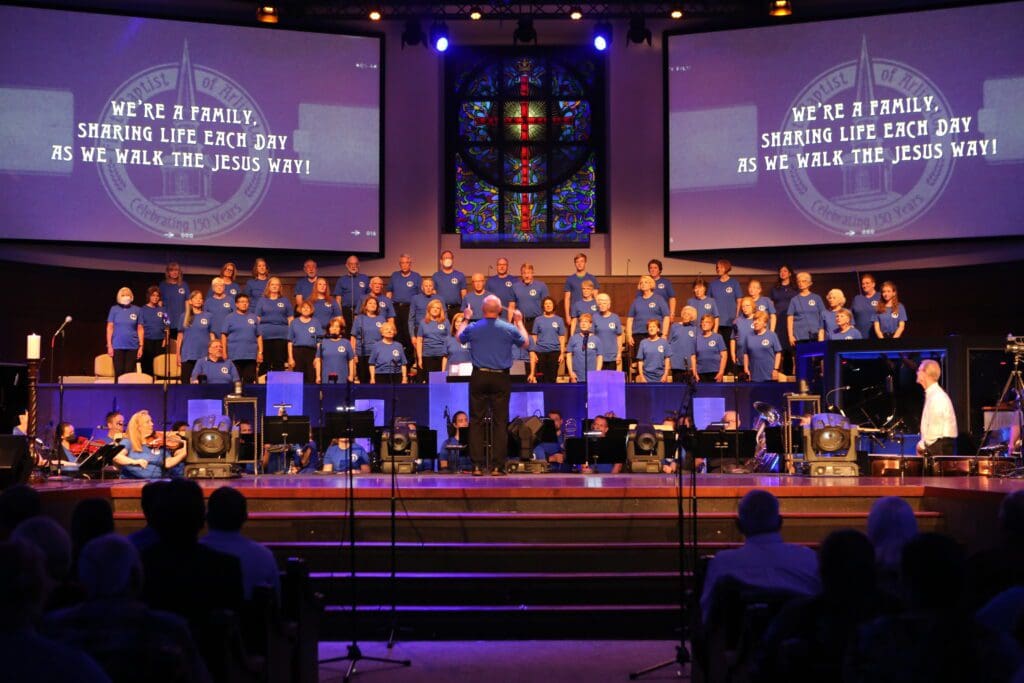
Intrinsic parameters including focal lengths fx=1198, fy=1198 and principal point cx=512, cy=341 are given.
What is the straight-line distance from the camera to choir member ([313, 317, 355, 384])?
15.9 meters

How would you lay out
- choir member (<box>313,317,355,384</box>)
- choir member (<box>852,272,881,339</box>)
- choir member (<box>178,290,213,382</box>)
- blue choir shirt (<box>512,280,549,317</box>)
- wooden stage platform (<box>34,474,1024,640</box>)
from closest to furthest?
wooden stage platform (<box>34,474,1024,640</box>) < choir member (<box>313,317,355,384</box>) < choir member (<box>178,290,213,382</box>) < choir member (<box>852,272,881,339</box>) < blue choir shirt (<box>512,280,549,317</box>)

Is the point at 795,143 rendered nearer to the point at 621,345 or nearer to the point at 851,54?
the point at 851,54

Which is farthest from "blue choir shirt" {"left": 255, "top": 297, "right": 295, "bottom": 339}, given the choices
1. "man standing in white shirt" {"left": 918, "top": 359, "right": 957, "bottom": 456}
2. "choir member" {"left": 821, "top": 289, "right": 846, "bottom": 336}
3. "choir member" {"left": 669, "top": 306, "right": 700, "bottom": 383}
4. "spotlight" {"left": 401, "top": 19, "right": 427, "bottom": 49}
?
"man standing in white shirt" {"left": 918, "top": 359, "right": 957, "bottom": 456}

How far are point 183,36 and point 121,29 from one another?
2.90ft

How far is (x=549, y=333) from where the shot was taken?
16922 mm

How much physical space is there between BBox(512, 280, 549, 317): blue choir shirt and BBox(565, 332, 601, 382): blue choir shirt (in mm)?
940

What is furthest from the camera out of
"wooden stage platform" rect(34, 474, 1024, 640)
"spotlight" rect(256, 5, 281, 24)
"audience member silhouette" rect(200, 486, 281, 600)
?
"spotlight" rect(256, 5, 281, 24)

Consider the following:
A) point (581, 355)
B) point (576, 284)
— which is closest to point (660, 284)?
point (576, 284)

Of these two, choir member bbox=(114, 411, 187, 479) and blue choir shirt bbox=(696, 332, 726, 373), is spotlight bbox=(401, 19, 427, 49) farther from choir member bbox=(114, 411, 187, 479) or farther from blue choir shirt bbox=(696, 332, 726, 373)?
choir member bbox=(114, 411, 187, 479)

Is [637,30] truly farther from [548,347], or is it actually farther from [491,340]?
[491,340]

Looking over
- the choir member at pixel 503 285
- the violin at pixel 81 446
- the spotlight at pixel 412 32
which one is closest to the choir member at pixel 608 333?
the choir member at pixel 503 285

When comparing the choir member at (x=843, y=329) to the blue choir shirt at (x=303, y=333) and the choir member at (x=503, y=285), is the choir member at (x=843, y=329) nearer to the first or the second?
the choir member at (x=503, y=285)

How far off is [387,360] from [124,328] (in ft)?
12.6

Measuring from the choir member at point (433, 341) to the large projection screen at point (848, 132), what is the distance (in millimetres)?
4519
